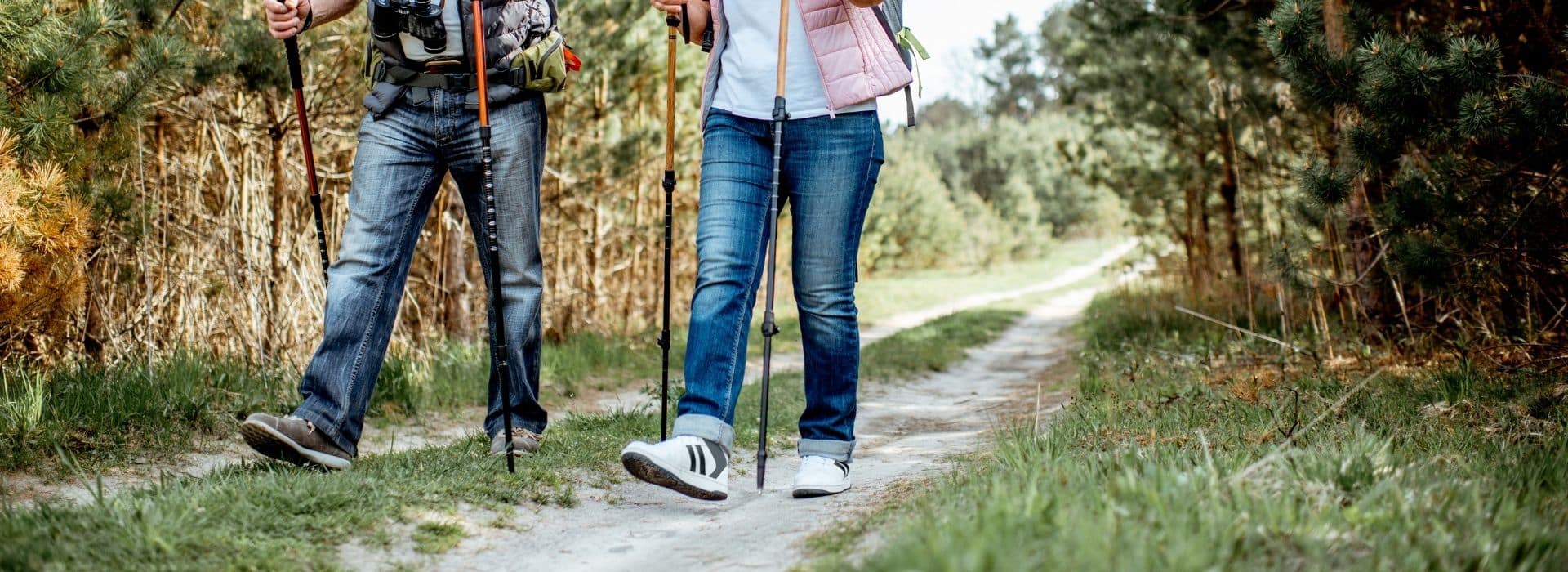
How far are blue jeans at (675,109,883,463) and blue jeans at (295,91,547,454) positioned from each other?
0.75m

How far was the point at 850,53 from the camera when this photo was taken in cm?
316

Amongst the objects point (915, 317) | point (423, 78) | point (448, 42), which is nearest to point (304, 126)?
point (423, 78)

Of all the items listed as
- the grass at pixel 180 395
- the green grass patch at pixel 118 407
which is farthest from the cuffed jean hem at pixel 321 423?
the green grass patch at pixel 118 407

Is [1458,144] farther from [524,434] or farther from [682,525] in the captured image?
[524,434]

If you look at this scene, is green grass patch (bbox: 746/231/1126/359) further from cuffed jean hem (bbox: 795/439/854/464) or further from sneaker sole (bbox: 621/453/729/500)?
sneaker sole (bbox: 621/453/729/500)

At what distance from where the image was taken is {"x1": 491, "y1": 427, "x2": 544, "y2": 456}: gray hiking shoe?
12.2ft

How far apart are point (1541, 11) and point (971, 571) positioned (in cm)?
490

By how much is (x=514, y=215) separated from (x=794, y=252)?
107 centimetres

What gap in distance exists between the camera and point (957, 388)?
7754mm

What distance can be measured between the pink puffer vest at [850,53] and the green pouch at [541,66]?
2.26 feet

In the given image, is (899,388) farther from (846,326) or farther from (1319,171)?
(846,326)

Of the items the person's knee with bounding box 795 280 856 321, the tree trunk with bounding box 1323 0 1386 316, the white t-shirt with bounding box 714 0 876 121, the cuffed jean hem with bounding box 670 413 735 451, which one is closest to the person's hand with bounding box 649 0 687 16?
the white t-shirt with bounding box 714 0 876 121

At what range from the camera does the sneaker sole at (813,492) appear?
10.3 feet

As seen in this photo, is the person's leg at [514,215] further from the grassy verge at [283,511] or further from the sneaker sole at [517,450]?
the grassy verge at [283,511]
